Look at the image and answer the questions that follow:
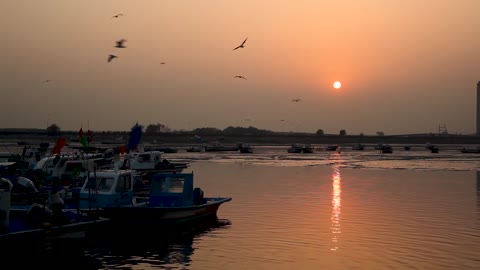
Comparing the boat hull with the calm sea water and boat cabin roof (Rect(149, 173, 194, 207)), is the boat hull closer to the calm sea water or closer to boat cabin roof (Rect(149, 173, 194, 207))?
boat cabin roof (Rect(149, 173, 194, 207))

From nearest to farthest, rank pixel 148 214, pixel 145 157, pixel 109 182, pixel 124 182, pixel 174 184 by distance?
pixel 148 214, pixel 109 182, pixel 124 182, pixel 174 184, pixel 145 157

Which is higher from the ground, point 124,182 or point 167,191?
point 124,182

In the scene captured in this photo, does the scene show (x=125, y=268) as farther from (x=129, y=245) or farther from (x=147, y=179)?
(x=147, y=179)

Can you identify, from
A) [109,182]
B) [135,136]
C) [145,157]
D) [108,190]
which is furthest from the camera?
[145,157]

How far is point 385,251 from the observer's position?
77.9ft

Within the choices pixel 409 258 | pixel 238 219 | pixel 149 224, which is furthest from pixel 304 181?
pixel 409 258

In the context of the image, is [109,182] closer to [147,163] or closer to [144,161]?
[147,163]

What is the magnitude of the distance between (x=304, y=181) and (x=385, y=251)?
1290 inches

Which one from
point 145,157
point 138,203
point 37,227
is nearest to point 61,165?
point 145,157

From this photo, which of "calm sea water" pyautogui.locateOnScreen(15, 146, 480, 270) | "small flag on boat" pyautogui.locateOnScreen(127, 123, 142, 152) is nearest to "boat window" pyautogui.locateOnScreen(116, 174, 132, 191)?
"calm sea water" pyautogui.locateOnScreen(15, 146, 480, 270)

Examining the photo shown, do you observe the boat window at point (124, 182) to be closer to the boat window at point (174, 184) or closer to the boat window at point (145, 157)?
the boat window at point (174, 184)

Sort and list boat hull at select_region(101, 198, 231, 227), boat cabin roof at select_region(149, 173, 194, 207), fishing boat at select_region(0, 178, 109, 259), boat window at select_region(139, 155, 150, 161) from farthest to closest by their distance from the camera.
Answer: boat window at select_region(139, 155, 150, 161), boat cabin roof at select_region(149, 173, 194, 207), boat hull at select_region(101, 198, 231, 227), fishing boat at select_region(0, 178, 109, 259)

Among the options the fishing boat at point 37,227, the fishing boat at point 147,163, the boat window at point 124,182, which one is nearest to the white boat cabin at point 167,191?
the boat window at point 124,182

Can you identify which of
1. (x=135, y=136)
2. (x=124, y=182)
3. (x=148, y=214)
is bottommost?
(x=148, y=214)
